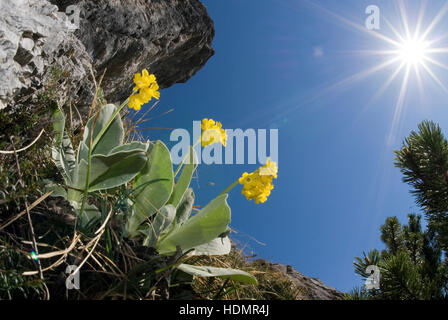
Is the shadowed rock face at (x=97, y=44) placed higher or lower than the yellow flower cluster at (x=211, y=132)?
higher

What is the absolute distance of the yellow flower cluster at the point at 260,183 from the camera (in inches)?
61.1

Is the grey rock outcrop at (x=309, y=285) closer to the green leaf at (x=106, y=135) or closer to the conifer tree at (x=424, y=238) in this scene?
the conifer tree at (x=424, y=238)

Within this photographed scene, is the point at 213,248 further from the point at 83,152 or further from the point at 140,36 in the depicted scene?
the point at 140,36

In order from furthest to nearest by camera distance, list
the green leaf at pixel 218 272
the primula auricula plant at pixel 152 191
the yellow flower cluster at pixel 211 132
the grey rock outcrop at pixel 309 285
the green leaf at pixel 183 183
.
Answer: the grey rock outcrop at pixel 309 285 < the green leaf at pixel 183 183 < the yellow flower cluster at pixel 211 132 < the primula auricula plant at pixel 152 191 < the green leaf at pixel 218 272

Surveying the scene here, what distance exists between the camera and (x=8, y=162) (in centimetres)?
152

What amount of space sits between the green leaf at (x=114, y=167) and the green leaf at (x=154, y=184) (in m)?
0.11

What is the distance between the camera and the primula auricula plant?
1.50m

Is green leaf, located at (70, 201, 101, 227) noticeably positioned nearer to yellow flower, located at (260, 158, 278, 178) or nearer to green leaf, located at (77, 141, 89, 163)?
green leaf, located at (77, 141, 89, 163)

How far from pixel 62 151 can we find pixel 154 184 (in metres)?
0.48

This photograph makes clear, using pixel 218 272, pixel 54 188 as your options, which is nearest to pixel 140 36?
pixel 54 188

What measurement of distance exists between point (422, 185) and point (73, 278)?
77.5 inches

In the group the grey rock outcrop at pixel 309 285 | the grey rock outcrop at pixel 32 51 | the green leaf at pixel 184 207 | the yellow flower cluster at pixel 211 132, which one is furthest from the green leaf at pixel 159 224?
the grey rock outcrop at pixel 309 285

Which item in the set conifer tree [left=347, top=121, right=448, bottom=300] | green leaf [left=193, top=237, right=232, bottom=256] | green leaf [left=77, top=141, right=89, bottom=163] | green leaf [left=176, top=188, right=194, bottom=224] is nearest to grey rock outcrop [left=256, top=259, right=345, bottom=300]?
conifer tree [left=347, top=121, right=448, bottom=300]

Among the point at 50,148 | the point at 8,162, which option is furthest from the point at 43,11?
the point at 8,162
